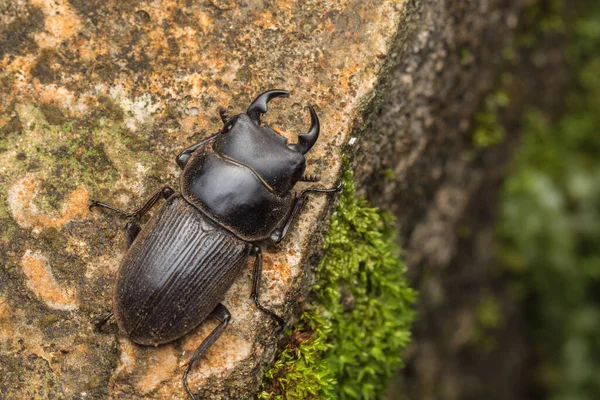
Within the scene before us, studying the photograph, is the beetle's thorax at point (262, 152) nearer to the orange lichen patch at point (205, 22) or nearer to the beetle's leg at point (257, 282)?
the beetle's leg at point (257, 282)

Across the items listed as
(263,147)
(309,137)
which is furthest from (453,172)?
(263,147)

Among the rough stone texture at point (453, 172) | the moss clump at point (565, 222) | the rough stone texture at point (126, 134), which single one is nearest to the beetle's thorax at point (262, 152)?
the rough stone texture at point (126, 134)

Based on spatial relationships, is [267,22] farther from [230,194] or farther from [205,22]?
[230,194]

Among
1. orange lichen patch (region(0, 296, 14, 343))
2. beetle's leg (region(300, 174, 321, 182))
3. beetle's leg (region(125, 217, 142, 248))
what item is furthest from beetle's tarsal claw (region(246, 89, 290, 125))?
orange lichen patch (region(0, 296, 14, 343))

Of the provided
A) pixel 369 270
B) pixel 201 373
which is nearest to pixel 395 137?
pixel 369 270

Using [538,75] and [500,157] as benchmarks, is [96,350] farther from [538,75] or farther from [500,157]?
[538,75]

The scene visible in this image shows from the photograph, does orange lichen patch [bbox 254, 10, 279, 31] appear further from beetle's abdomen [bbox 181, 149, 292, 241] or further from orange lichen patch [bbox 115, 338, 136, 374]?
orange lichen patch [bbox 115, 338, 136, 374]

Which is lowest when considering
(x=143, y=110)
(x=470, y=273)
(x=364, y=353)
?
(x=470, y=273)
